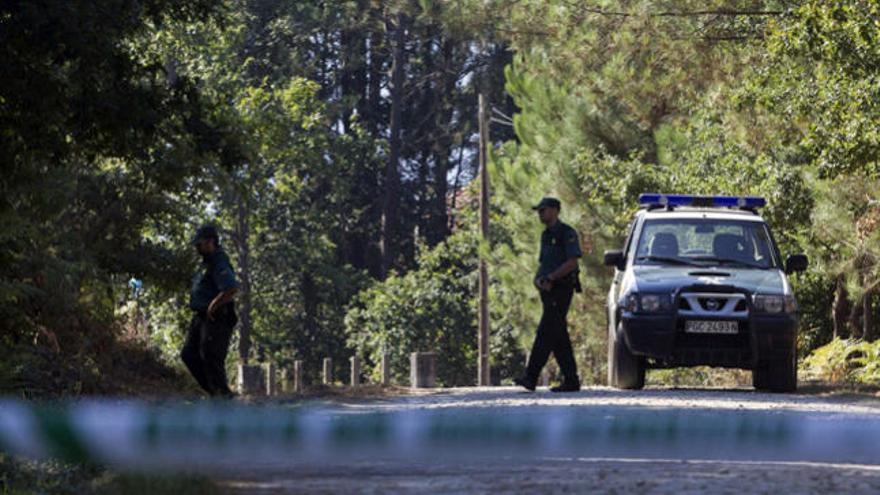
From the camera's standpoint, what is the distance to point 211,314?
59.9 feet

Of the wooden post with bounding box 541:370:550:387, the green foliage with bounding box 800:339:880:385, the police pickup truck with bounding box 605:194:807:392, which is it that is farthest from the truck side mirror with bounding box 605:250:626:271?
the wooden post with bounding box 541:370:550:387

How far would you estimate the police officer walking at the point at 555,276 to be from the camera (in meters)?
20.0

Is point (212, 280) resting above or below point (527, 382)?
above

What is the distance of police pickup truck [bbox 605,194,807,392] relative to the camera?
21297 millimetres

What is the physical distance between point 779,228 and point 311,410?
1566 centimetres

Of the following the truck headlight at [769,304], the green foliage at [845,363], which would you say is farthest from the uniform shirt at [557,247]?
the green foliage at [845,363]

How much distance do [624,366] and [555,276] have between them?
2.67 metres

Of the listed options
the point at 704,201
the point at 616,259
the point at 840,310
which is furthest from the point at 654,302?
the point at 840,310

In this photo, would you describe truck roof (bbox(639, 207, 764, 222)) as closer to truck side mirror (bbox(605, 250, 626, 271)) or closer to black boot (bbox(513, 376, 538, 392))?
truck side mirror (bbox(605, 250, 626, 271))

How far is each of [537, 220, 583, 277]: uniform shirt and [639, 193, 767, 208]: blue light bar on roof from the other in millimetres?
3291

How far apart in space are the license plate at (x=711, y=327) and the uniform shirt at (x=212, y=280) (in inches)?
210

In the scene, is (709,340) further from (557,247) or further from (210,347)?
(210,347)

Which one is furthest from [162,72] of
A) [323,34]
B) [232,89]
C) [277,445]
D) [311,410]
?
[323,34]

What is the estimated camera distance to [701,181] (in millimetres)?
34188
